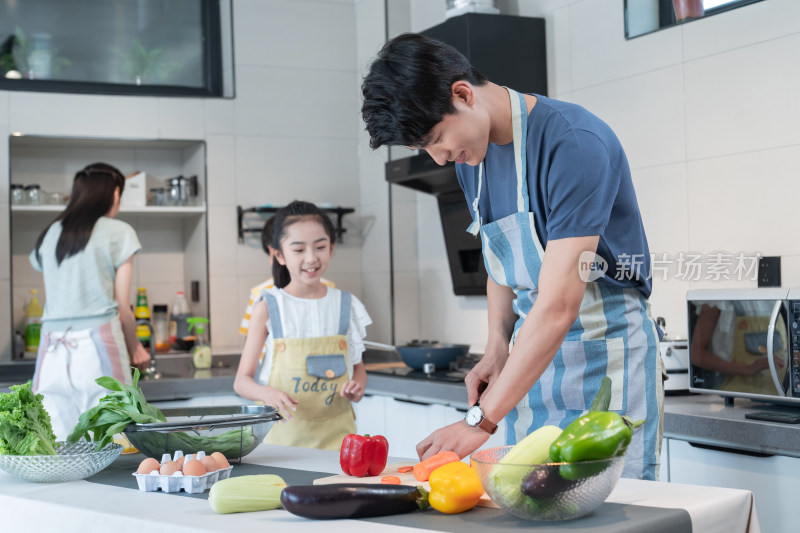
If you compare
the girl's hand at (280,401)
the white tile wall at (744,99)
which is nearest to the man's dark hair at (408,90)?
the girl's hand at (280,401)

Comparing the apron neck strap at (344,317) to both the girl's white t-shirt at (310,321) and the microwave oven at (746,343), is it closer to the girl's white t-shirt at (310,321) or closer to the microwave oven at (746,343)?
the girl's white t-shirt at (310,321)

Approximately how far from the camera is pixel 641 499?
3.76 ft

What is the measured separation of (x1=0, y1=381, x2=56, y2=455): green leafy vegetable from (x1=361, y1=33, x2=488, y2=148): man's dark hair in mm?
691

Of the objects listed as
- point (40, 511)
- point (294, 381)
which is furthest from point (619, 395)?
point (294, 381)

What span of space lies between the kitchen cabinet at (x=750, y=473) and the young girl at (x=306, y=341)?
84 centimetres

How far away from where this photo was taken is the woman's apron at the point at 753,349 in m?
1.97

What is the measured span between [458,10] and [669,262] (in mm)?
1182

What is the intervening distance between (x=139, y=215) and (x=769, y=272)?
271cm

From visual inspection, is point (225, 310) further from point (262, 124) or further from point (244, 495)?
point (244, 495)

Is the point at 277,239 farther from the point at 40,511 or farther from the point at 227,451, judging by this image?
the point at 40,511

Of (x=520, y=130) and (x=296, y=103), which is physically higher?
(x=296, y=103)

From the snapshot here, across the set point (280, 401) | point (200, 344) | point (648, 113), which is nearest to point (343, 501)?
point (280, 401)

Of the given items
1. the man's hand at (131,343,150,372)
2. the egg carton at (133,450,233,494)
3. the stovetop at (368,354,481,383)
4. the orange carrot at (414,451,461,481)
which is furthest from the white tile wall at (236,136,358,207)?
the orange carrot at (414,451,461,481)

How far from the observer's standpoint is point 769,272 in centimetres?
232
